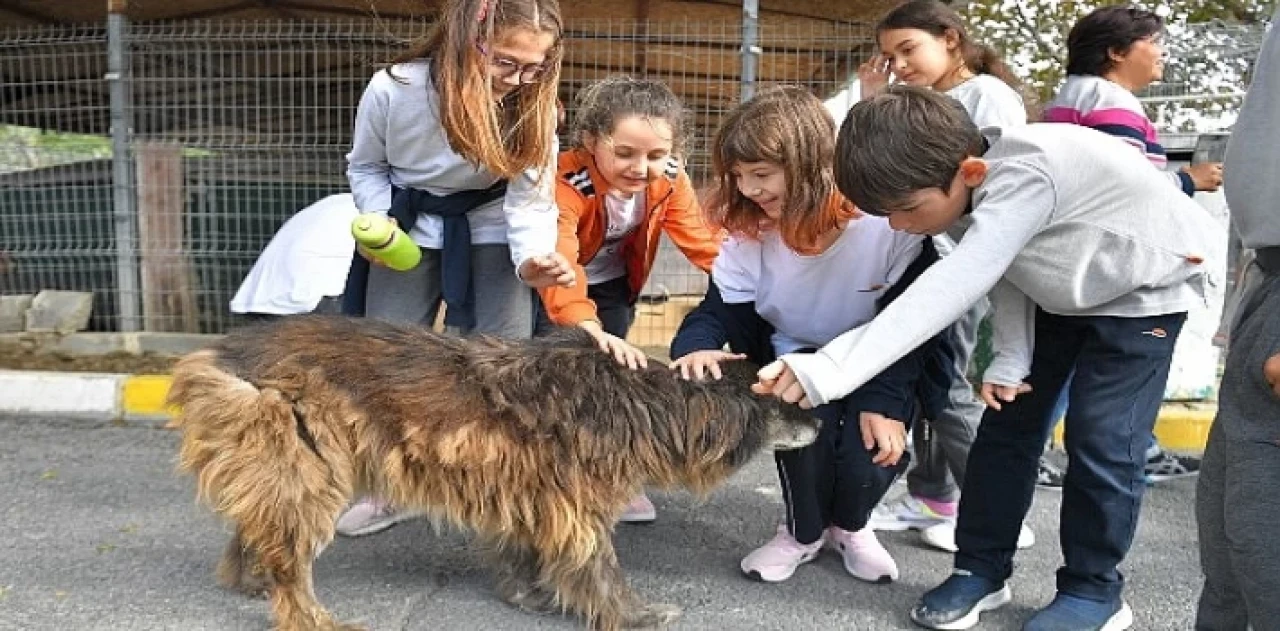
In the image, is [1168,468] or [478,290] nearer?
[478,290]

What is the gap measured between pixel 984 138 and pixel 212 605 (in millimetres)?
2670

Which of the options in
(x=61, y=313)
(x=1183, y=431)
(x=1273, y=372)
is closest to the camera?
(x=1273, y=372)

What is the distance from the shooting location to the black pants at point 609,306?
3.84 meters

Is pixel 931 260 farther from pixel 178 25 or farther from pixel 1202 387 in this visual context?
pixel 178 25

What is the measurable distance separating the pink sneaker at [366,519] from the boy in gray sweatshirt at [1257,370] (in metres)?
2.67

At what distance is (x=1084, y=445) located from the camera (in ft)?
9.06

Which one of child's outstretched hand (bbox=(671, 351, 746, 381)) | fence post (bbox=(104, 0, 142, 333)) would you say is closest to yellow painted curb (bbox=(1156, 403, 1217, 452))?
child's outstretched hand (bbox=(671, 351, 746, 381))

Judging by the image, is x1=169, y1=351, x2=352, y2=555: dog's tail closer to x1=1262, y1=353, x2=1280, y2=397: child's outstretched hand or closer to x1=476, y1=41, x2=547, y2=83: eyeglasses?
x1=476, y1=41, x2=547, y2=83: eyeglasses

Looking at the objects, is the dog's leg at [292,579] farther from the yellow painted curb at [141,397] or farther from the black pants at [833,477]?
the yellow painted curb at [141,397]

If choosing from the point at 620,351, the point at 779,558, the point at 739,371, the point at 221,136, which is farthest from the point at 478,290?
the point at 221,136

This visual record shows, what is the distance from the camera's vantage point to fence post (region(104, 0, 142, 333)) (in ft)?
19.9

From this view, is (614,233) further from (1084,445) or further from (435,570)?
(1084,445)

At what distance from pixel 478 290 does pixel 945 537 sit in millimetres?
1931

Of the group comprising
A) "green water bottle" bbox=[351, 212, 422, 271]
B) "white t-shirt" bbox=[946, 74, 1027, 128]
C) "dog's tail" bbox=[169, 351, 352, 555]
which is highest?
"white t-shirt" bbox=[946, 74, 1027, 128]
